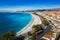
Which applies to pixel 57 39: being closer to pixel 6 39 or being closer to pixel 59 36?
pixel 59 36

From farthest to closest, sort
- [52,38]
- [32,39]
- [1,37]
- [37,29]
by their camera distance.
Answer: [37,29] < [52,38] < [32,39] < [1,37]

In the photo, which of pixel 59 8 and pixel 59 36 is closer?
pixel 59 36

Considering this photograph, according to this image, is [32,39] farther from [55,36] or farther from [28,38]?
[55,36]

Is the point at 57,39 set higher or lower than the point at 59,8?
lower

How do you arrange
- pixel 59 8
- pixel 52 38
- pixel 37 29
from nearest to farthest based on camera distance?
pixel 52 38
pixel 37 29
pixel 59 8

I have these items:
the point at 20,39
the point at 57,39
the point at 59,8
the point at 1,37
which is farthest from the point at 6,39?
the point at 59,8

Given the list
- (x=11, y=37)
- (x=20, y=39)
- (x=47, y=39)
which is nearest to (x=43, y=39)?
(x=47, y=39)

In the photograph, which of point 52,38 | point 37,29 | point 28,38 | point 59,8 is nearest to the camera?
point 28,38

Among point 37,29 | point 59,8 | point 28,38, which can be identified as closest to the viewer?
point 28,38

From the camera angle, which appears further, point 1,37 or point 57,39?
point 57,39
